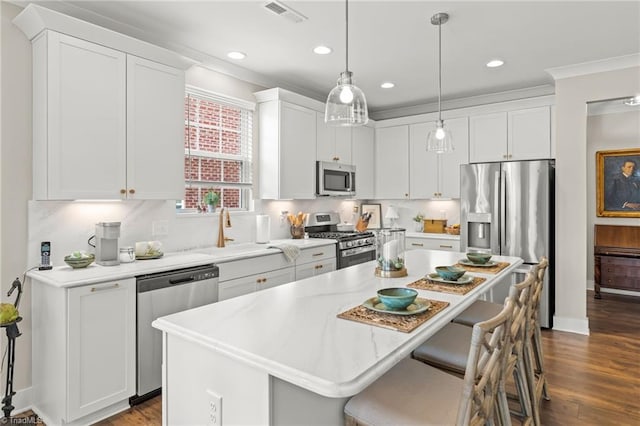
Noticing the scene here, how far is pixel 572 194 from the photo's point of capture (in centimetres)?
409

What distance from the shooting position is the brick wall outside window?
370cm

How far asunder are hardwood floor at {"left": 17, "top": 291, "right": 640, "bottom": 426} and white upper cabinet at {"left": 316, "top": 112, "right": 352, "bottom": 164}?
10.0ft

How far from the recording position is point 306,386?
3.53 ft

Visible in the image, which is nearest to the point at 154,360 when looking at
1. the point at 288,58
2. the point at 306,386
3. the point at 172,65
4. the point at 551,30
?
the point at 306,386

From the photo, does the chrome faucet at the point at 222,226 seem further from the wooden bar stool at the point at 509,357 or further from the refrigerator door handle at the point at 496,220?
the refrigerator door handle at the point at 496,220

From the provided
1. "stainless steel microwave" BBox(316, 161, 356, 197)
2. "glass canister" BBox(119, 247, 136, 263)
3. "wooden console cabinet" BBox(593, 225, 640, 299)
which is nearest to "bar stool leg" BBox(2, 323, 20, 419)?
"glass canister" BBox(119, 247, 136, 263)

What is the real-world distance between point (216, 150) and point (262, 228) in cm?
92

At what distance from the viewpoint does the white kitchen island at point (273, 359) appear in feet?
3.78

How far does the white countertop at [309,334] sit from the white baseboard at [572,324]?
2682 mm

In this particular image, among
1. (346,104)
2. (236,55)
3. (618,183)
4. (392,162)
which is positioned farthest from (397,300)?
(618,183)

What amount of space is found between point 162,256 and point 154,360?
32.6 inches

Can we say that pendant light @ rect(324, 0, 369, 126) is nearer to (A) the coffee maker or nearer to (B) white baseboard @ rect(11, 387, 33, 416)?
(A) the coffee maker

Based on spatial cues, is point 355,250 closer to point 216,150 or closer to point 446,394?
point 216,150

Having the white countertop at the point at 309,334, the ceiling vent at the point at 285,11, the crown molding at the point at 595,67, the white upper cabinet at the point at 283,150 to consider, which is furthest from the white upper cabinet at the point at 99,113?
the crown molding at the point at 595,67
